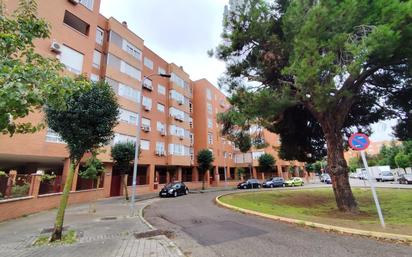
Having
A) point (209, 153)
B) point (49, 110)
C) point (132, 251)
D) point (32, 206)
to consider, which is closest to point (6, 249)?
point (132, 251)

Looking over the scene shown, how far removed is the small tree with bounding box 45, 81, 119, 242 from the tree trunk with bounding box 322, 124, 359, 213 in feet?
38.1

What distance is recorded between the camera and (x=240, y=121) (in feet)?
45.0

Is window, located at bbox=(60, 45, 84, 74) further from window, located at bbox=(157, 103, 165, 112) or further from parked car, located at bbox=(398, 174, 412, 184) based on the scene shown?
parked car, located at bbox=(398, 174, 412, 184)

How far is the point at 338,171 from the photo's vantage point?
1303 cm

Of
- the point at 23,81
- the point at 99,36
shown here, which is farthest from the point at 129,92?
the point at 23,81

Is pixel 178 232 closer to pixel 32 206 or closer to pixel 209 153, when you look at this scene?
pixel 32 206

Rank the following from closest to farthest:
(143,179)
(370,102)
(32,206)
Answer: (32,206) → (370,102) → (143,179)

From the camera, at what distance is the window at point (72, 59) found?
69.6 ft

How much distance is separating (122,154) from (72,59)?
9.70 m

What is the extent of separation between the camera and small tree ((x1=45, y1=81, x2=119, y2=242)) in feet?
28.9

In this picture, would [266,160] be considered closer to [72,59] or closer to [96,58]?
[96,58]

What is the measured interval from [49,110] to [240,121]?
9.10 m

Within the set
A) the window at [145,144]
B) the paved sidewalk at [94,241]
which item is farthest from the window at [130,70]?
the paved sidewalk at [94,241]

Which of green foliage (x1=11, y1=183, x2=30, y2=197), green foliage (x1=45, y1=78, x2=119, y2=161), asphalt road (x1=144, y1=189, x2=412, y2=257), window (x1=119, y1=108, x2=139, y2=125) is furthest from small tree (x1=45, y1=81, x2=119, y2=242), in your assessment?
window (x1=119, y1=108, x2=139, y2=125)
